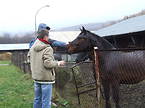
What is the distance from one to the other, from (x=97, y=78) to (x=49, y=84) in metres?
1.03

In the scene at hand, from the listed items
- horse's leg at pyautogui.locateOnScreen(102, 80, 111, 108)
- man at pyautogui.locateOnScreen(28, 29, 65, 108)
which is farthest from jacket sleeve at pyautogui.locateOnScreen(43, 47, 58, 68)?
horse's leg at pyautogui.locateOnScreen(102, 80, 111, 108)

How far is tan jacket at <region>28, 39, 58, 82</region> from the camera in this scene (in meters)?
5.06

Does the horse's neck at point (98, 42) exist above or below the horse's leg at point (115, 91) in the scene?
above

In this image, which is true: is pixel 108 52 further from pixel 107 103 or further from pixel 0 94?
pixel 0 94

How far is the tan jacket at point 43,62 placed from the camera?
5.06m

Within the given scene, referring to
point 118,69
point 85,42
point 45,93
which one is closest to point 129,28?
point 85,42

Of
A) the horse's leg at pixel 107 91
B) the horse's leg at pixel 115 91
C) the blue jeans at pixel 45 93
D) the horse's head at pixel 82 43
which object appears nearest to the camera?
the blue jeans at pixel 45 93

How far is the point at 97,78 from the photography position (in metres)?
5.68

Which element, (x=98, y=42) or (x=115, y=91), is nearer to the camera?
(x=115, y=91)

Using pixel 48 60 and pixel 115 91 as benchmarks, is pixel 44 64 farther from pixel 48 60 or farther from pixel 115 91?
pixel 115 91

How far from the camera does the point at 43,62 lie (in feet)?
16.9

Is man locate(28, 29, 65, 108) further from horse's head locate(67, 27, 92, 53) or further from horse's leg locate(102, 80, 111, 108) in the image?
horse's leg locate(102, 80, 111, 108)

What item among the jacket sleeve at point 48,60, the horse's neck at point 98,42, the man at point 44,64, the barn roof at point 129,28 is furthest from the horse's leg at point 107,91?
the barn roof at point 129,28

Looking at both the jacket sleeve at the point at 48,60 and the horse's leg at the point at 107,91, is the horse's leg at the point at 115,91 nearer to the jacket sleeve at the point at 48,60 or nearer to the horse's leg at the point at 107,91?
the horse's leg at the point at 107,91
